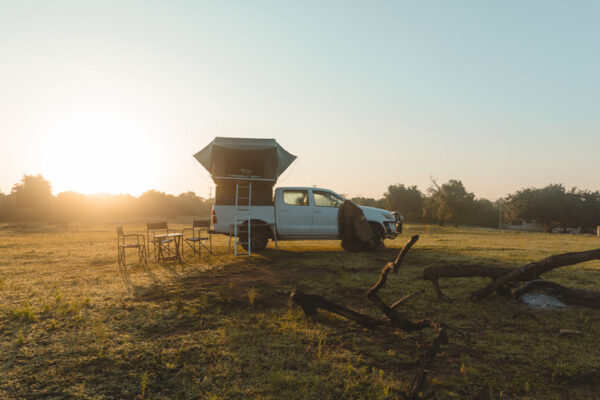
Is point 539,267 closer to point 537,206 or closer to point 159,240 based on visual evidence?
point 159,240

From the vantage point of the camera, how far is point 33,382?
106 inches

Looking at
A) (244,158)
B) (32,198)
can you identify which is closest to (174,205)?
(32,198)

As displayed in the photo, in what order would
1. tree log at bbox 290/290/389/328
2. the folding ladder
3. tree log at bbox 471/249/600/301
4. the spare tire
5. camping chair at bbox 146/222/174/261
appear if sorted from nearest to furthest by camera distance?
tree log at bbox 290/290/389/328, tree log at bbox 471/249/600/301, camping chair at bbox 146/222/174/261, the folding ladder, the spare tire

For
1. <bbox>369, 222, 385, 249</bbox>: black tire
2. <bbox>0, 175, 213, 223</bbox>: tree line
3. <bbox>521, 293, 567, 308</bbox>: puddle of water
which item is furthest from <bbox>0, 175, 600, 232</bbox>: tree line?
<bbox>521, 293, 567, 308</bbox>: puddle of water

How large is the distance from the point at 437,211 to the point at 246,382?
4983cm

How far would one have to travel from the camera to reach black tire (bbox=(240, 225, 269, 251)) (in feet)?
34.2

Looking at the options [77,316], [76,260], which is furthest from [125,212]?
[77,316]

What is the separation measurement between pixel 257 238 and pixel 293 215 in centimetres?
139

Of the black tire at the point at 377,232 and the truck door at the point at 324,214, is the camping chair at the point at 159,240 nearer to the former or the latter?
the truck door at the point at 324,214

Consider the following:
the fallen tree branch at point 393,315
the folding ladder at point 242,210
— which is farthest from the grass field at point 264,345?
the folding ladder at point 242,210

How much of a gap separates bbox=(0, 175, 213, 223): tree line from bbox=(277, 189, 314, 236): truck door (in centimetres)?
4004

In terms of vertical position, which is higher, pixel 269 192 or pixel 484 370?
pixel 269 192

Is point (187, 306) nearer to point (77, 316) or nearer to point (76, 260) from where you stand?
point (77, 316)

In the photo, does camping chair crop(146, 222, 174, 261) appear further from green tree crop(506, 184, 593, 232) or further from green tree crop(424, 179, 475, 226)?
green tree crop(506, 184, 593, 232)
